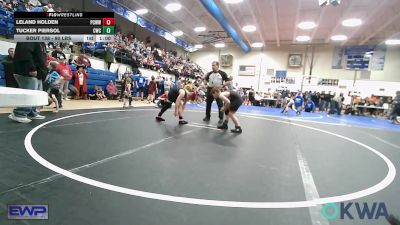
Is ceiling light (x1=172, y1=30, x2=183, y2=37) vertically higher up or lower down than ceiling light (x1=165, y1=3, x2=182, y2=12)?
lower down

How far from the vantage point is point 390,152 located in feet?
11.4

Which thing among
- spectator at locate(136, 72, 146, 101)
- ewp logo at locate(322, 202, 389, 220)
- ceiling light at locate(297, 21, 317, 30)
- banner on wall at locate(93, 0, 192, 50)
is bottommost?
ewp logo at locate(322, 202, 389, 220)

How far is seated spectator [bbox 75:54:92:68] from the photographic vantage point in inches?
397

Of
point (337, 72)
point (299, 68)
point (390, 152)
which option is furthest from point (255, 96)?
point (390, 152)

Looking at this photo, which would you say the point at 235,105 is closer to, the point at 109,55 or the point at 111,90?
the point at 111,90

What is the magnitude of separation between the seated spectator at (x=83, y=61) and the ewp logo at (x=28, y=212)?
32.9 ft

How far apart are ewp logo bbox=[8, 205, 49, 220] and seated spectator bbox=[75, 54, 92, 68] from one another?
32.9 feet

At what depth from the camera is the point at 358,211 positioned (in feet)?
4.88

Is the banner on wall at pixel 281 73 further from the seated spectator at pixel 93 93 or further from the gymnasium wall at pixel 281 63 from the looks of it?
the seated spectator at pixel 93 93

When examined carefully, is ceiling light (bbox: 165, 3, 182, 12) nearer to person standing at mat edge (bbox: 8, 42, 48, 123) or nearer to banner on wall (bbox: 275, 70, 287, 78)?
person standing at mat edge (bbox: 8, 42, 48, 123)

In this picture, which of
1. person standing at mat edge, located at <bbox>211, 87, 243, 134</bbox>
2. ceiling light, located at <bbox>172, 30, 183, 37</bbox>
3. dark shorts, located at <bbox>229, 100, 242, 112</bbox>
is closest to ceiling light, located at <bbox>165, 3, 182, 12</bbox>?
ceiling light, located at <bbox>172, 30, 183, 37</bbox>

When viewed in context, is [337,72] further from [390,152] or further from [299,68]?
[390,152]
